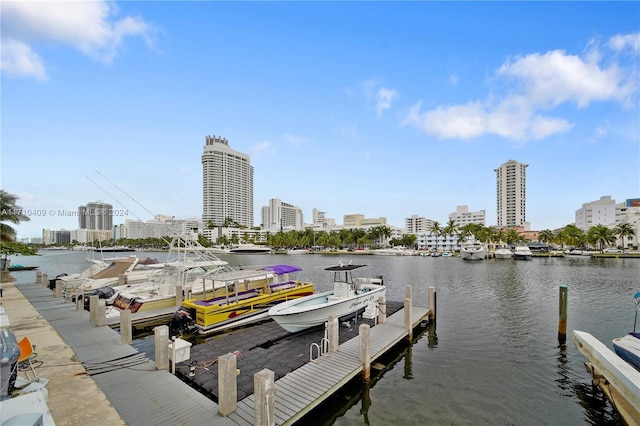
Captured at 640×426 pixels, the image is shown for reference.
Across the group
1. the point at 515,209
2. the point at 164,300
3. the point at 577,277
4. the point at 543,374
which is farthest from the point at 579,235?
the point at 164,300

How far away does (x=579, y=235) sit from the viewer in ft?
342

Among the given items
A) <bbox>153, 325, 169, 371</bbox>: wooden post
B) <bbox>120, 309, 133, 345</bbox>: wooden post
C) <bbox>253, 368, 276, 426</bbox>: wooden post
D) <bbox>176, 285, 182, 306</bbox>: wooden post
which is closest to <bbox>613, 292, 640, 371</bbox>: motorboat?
<bbox>253, 368, 276, 426</bbox>: wooden post

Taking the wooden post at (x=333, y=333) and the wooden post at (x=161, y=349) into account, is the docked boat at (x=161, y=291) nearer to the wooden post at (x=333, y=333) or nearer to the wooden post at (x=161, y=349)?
the wooden post at (x=161, y=349)

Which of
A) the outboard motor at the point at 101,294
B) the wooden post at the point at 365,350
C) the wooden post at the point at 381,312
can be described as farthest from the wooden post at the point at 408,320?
the outboard motor at the point at 101,294

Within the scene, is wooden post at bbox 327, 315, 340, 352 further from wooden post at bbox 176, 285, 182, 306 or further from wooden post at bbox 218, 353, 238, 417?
wooden post at bbox 176, 285, 182, 306

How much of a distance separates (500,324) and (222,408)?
17976 mm

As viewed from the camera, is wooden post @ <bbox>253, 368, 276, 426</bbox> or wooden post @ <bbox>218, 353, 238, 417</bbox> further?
wooden post @ <bbox>218, 353, 238, 417</bbox>

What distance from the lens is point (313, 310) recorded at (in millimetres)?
14672

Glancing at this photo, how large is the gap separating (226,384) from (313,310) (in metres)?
7.16

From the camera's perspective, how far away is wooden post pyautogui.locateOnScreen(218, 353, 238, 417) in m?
7.73

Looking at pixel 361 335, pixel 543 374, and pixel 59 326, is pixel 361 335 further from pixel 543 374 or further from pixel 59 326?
pixel 59 326

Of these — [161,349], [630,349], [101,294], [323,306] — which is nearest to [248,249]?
[101,294]

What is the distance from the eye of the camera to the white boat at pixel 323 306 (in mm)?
14352

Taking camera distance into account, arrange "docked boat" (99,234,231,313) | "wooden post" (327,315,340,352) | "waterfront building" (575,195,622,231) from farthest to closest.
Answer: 1. "waterfront building" (575,195,622,231)
2. "docked boat" (99,234,231,313)
3. "wooden post" (327,315,340,352)
